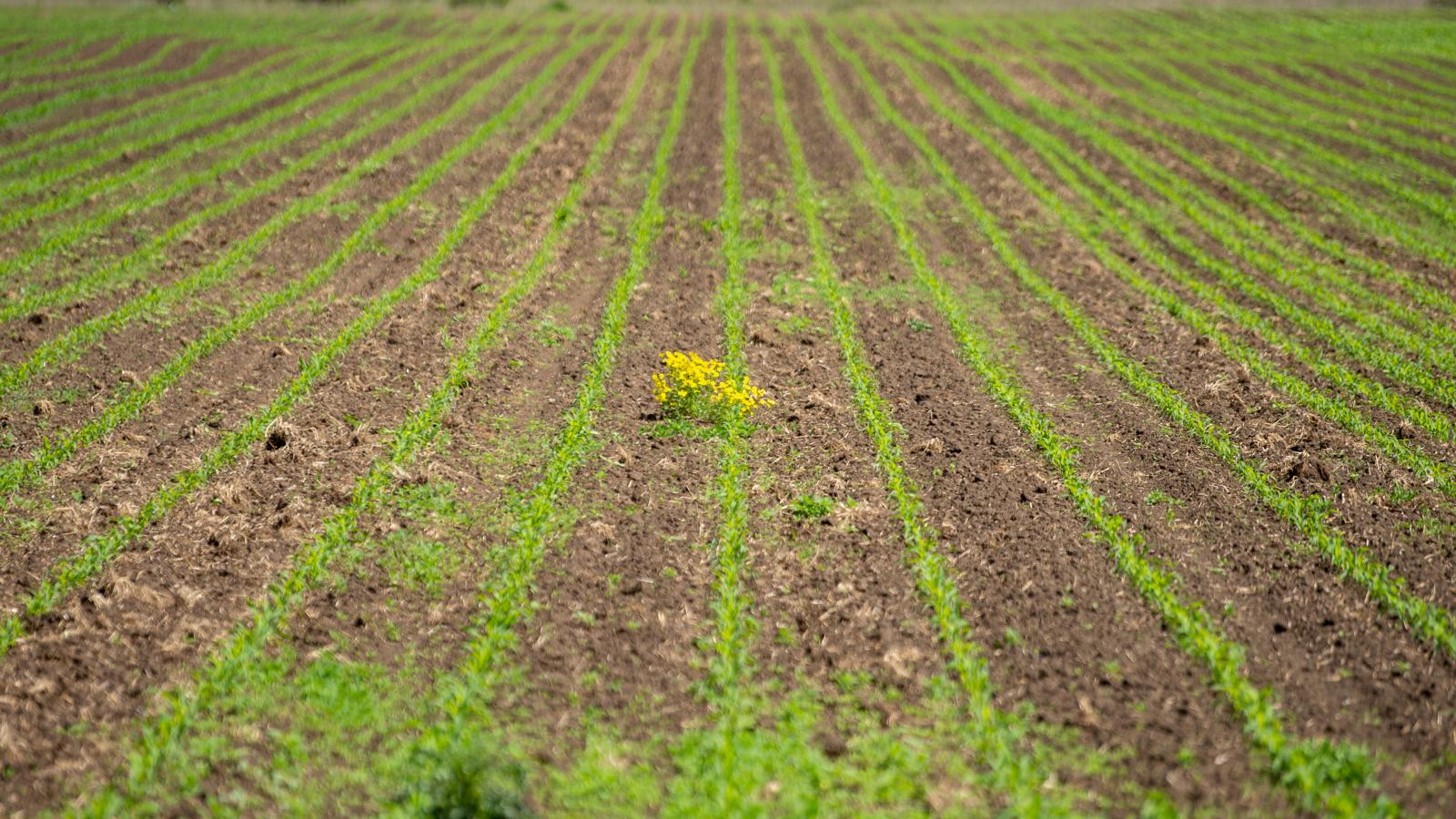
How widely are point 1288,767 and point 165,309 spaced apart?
14.5m

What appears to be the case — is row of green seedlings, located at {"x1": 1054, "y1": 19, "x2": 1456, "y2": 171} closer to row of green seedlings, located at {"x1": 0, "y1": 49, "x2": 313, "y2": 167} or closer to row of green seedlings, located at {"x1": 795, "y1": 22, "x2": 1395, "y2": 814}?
row of green seedlings, located at {"x1": 795, "y1": 22, "x2": 1395, "y2": 814}

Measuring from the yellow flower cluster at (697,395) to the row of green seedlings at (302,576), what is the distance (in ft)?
8.33

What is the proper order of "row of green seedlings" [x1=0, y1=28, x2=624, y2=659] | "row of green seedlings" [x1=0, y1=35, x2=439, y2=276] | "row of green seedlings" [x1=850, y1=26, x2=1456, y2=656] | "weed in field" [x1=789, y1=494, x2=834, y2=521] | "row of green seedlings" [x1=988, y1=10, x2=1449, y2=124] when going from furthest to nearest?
"row of green seedlings" [x1=988, y1=10, x2=1449, y2=124], "row of green seedlings" [x1=0, y1=35, x2=439, y2=276], "weed in field" [x1=789, y1=494, x2=834, y2=521], "row of green seedlings" [x1=850, y1=26, x2=1456, y2=656], "row of green seedlings" [x1=0, y1=28, x2=624, y2=659]

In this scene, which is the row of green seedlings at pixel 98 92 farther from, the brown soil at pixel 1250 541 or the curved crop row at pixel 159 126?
the brown soil at pixel 1250 541

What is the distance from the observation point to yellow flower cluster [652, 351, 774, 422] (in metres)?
11.5

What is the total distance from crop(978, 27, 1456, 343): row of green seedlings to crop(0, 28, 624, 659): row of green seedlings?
50.3ft

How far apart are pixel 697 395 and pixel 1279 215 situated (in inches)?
590

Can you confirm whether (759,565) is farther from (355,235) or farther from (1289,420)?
(355,235)

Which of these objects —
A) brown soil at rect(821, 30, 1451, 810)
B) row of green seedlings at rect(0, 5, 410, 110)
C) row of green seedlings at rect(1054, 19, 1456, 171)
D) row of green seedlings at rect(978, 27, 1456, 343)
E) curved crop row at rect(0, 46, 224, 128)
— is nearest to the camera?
brown soil at rect(821, 30, 1451, 810)

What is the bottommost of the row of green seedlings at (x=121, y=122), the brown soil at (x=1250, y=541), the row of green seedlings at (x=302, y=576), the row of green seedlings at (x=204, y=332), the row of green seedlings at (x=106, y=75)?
the brown soil at (x=1250, y=541)


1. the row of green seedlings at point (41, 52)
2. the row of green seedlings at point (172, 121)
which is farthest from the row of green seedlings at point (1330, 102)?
the row of green seedlings at point (41, 52)

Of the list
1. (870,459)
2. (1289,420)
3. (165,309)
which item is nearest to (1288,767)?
(870,459)

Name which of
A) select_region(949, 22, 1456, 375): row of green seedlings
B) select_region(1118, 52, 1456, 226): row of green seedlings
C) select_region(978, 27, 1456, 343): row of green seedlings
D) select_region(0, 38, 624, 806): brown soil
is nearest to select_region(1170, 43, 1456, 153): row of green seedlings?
select_region(1118, 52, 1456, 226): row of green seedlings

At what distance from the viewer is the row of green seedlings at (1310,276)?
14289mm
